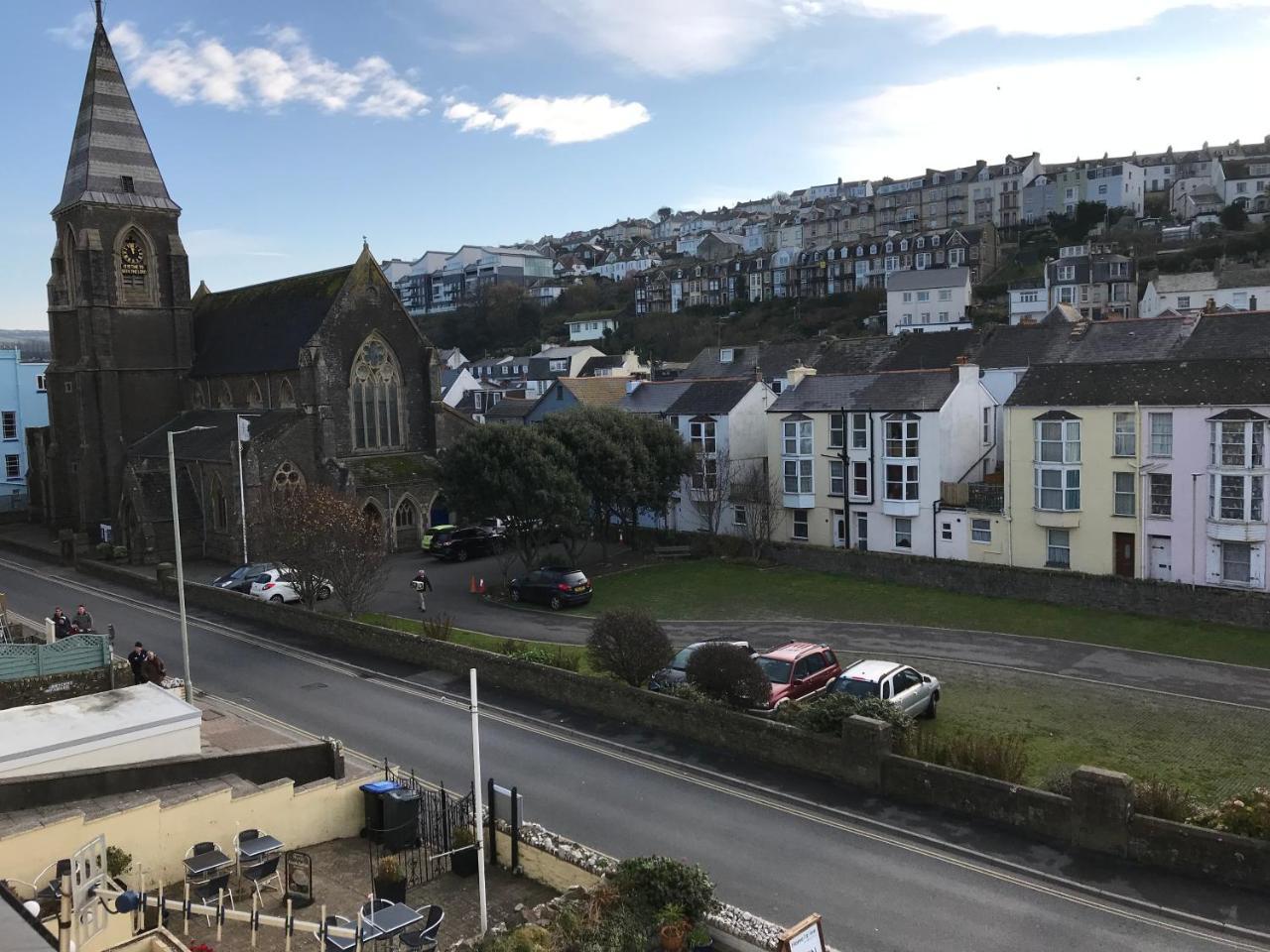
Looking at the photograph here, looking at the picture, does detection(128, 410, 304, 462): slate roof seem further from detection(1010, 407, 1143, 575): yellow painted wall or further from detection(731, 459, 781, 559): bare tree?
detection(1010, 407, 1143, 575): yellow painted wall

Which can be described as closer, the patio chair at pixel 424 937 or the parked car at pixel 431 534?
the patio chair at pixel 424 937

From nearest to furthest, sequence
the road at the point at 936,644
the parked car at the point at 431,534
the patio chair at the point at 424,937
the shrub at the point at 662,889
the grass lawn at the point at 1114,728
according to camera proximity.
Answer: the patio chair at the point at 424,937 → the shrub at the point at 662,889 → the grass lawn at the point at 1114,728 → the road at the point at 936,644 → the parked car at the point at 431,534

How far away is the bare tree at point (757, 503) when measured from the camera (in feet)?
142

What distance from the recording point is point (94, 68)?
48656mm

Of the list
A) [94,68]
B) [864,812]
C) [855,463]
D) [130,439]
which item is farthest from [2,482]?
[864,812]

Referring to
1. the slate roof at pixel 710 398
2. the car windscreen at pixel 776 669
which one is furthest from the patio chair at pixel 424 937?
the slate roof at pixel 710 398

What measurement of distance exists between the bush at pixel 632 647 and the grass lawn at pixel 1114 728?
231 inches

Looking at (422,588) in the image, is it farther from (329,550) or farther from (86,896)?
(86,896)

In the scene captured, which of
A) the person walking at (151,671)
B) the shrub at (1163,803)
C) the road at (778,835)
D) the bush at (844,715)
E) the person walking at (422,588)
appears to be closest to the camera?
the road at (778,835)

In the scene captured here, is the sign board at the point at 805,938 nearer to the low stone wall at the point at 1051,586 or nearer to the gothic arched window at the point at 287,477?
the low stone wall at the point at 1051,586

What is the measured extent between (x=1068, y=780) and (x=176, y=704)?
576 inches

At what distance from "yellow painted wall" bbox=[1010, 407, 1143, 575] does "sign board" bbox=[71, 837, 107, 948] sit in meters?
33.6

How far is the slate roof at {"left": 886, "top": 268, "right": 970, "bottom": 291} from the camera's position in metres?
96.5

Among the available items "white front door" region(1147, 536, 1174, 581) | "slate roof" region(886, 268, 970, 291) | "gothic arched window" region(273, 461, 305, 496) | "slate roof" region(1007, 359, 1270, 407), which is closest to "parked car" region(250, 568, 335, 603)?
"gothic arched window" region(273, 461, 305, 496)
